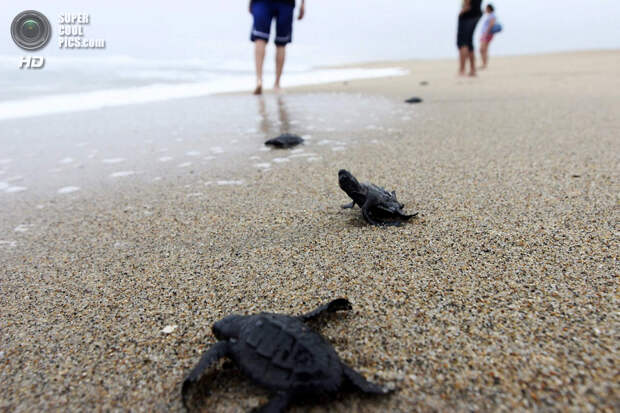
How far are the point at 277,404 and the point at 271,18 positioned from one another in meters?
6.71

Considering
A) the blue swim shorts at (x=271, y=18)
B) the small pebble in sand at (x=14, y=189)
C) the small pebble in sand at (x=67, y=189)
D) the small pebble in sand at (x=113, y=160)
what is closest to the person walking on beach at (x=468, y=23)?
the blue swim shorts at (x=271, y=18)

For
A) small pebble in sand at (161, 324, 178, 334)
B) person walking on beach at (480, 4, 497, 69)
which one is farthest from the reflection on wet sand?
person walking on beach at (480, 4, 497, 69)

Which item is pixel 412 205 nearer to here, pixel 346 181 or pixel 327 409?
pixel 346 181

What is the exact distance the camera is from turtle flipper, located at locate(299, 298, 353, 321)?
1.21 metres

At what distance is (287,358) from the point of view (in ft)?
3.26

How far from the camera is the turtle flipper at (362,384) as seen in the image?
0.98 metres

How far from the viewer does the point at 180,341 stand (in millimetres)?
1233

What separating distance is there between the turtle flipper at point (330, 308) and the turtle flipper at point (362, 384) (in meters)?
0.23

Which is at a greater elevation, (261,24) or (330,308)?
(261,24)

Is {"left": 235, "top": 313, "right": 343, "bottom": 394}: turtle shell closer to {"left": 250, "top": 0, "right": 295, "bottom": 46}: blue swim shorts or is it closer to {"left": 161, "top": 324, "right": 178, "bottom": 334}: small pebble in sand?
{"left": 161, "top": 324, "right": 178, "bottom": 334}: small pebble in sand

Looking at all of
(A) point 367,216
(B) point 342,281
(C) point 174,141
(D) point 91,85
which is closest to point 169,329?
(B) point 342,281

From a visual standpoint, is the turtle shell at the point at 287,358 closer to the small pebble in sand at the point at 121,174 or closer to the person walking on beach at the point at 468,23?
the small pebble in sand at the point at 121,174

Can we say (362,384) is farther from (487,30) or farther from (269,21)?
(487,30)

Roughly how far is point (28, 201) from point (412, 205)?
7.66ft
